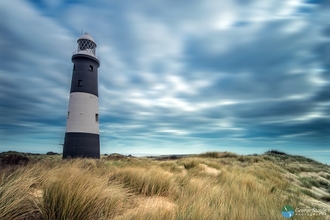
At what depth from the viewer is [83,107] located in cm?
1698

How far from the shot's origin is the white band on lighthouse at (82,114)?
16.6 meters

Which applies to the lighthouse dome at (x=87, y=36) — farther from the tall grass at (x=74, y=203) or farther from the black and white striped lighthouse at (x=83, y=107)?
the tall grass at (x=74, y=203)

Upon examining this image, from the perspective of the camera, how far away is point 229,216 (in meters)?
2.93

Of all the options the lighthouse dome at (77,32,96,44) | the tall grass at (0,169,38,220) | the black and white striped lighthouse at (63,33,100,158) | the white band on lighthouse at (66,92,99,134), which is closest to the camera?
the tall grass at (0,169,38,220)

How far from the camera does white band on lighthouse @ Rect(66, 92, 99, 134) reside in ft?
54.4

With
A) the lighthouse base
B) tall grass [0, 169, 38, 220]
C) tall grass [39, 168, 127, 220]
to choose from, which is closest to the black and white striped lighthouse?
the lighthouse base

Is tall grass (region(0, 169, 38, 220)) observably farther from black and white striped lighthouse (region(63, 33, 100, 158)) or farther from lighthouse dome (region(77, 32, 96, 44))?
lighthouse dome (region(77, 32, 96, 44))

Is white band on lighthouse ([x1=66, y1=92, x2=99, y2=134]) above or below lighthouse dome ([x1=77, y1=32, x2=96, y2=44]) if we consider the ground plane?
below

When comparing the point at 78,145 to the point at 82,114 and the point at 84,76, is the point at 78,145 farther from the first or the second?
the point at 84,76

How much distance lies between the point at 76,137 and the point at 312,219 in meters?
16.6

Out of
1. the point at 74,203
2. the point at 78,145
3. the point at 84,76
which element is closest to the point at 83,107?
the point at 84,76

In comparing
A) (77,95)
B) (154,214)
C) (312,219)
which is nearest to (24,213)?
(154,214)

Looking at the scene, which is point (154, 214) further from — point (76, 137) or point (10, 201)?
point (76, 137)

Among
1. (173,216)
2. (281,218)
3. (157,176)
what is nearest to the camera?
(173,216)
